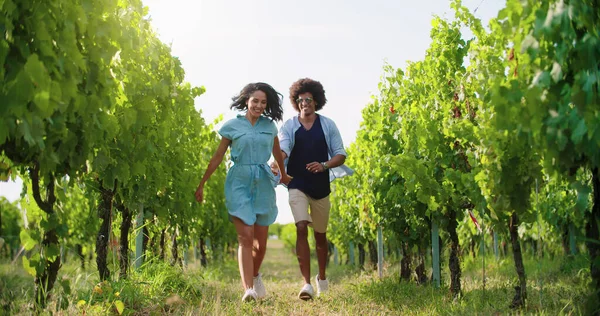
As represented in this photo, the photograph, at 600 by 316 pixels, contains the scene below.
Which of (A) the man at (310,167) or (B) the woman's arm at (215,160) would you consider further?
(A) the man at (310,167)

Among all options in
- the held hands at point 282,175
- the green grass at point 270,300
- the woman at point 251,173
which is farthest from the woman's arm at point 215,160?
the green grass at point 270,300

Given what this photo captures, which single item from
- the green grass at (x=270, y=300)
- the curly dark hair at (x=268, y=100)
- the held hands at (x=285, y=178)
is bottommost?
the green grass at (x=270, y=300)

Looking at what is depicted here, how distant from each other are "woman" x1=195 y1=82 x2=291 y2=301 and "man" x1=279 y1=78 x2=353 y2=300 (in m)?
0.49

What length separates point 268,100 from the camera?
5.81 metres

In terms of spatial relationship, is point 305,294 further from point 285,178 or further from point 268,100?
point 268,100

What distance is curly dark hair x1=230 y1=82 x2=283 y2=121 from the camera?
577cm

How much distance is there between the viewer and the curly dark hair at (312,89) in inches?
264

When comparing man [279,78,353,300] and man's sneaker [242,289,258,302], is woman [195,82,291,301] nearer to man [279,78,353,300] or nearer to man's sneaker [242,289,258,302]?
man's sneaker [242,289,258,302]

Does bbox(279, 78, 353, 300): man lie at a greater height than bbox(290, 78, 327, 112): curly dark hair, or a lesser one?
lesser

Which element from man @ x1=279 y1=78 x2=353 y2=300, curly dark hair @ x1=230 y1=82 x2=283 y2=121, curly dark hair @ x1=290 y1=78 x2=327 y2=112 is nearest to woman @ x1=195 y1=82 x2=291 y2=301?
curly dark hair @ x1=230 y1=82 x2=283 y2=121

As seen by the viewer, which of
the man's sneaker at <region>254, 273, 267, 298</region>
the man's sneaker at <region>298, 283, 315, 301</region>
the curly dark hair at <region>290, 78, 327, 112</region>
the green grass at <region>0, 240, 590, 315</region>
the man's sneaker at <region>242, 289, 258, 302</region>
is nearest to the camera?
the green grass at <region>0, 240, 590, 315</region>

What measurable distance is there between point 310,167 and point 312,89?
1.02 metres

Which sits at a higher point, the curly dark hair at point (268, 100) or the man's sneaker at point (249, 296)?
the curly dark hair at point (268, 100)

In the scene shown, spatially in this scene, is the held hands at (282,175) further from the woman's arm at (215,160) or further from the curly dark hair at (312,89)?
the curly dark hair at (312,89)
